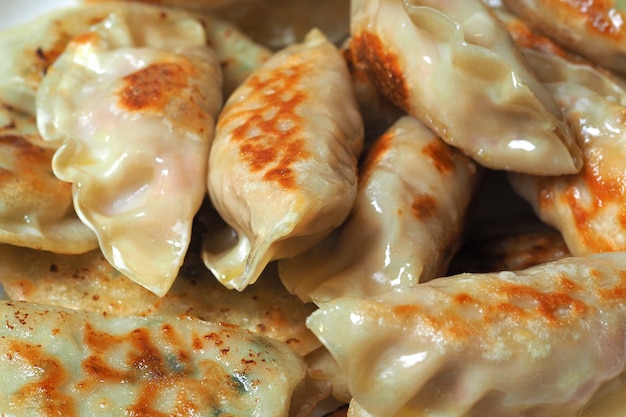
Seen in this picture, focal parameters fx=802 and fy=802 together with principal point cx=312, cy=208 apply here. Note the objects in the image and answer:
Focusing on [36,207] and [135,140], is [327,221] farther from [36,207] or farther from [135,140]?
[36,207]

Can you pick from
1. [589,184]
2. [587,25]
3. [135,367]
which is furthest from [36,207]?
[587,25]

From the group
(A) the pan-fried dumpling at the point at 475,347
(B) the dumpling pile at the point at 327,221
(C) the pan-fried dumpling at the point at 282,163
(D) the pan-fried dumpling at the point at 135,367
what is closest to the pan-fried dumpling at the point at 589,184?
(B) the dumpling pile at the point at 327,221

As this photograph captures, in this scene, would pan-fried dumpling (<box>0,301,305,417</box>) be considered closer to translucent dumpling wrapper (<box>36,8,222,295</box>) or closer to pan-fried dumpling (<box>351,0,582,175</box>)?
translucent dumpling wrapper (<box>36,8,222,295</box>)

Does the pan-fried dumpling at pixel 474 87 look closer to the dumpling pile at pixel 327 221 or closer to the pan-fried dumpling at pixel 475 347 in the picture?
the dumpling pile at pixel 327 221

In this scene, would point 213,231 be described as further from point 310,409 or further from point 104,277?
point 310,409

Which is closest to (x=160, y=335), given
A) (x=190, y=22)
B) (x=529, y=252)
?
(x=529, y=252)

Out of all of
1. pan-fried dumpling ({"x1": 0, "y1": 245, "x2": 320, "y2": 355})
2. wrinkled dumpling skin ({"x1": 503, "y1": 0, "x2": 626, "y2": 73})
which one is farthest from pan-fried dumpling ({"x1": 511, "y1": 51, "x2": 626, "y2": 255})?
pan-fried dumpling ({"x1": 0, "y1": 245, "x2": 320, "y2": 355})
